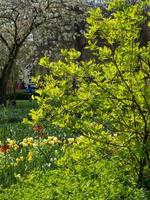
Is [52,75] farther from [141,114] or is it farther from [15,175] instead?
[15,175]

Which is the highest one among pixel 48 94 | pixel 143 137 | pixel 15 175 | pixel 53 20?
pixel 53 20

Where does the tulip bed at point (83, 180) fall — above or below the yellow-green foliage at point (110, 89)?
below

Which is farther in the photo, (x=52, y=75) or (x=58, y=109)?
(x=52, y=75)

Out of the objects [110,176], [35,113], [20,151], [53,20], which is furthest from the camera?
[53,20]

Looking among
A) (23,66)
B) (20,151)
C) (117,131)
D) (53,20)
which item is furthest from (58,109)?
(23,66)

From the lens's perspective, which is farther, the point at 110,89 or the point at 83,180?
the point at 83,180

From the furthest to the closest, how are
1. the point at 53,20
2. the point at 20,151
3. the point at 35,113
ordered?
the point at 53,20
the point at 20,151
the point at 35,113

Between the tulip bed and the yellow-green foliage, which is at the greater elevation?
the yellow-green foliage

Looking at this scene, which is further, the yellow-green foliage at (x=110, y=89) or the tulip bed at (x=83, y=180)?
the yellow-green foliage at (x=110, y=89)

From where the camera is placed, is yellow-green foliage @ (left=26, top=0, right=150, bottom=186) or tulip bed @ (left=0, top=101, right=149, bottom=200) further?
yellow-green foliage @ (left=26, top=0, right=150, bottom=186)

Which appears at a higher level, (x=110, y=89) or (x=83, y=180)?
(x=110, y=89)

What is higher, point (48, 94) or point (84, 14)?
point (84, 14)

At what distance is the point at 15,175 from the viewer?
634 cm

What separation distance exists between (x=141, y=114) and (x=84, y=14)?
20495mm
